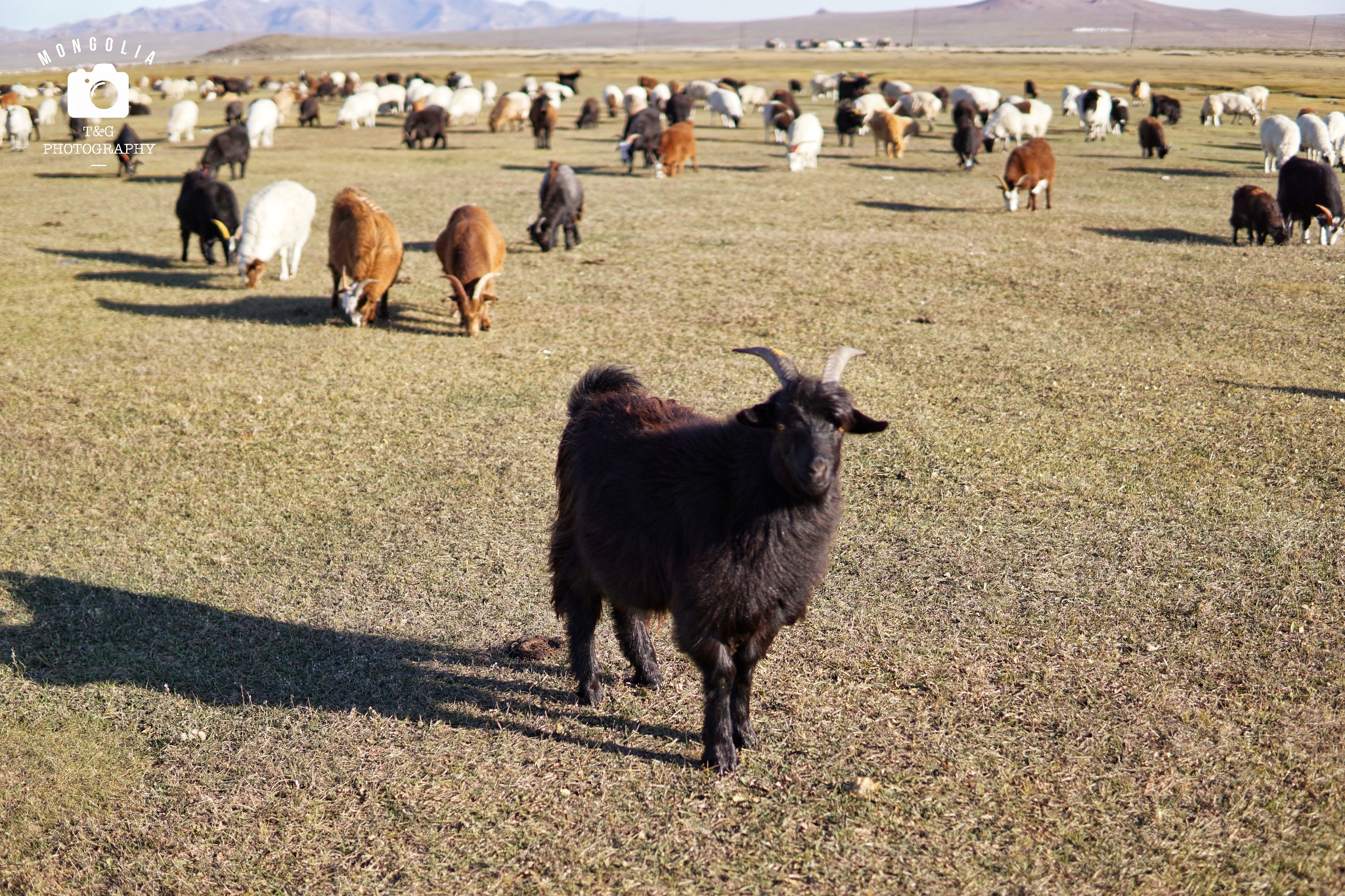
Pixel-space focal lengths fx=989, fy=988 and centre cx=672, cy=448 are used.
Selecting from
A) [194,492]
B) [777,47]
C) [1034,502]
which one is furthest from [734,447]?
[777,47]

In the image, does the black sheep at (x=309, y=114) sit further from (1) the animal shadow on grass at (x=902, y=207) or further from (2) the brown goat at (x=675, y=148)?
(1) the animal shadow on grass at (x=902, y=207)

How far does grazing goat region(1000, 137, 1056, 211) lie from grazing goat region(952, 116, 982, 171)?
6.25 m

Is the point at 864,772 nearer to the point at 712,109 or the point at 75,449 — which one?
the point at 75,449

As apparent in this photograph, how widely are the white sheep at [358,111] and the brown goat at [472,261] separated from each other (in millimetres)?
29283

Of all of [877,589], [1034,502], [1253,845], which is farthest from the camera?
[1034,502]

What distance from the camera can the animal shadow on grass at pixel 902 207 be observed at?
19844 mm

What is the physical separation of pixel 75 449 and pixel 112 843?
16.9 ft

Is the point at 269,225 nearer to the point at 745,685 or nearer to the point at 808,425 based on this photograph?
the point at 745,685

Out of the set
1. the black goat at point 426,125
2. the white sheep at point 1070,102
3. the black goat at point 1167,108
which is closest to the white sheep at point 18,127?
the black goat at point 426,125

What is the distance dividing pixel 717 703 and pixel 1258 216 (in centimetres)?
1556

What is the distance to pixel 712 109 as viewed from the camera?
1599 inches

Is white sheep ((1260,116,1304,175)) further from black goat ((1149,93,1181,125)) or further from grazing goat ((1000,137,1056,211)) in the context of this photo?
black goat ((1149,93,1181,125))

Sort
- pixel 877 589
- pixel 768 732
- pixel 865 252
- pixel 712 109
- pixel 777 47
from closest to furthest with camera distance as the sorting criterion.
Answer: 1. pixel 768 732
2. pixel 877 589
3. pixel 865 252
4. pixel 712 109
5. pixel 777 47

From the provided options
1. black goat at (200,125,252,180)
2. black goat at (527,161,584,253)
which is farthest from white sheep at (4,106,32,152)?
black goat at (527,161,584,253)
